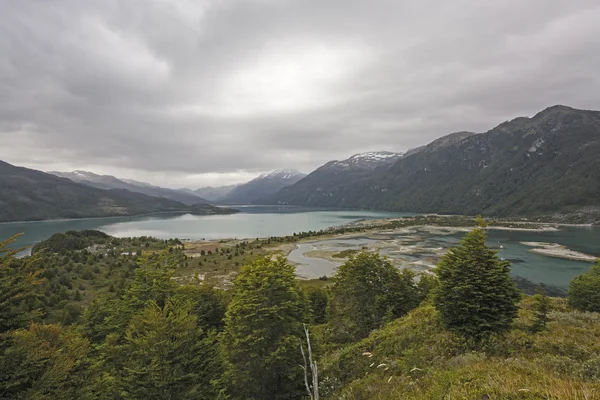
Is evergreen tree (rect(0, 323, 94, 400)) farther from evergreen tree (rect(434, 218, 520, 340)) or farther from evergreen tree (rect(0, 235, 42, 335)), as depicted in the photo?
evergreen tree (rect(434, 218, 520, 340))

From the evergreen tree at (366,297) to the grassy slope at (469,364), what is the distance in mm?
4935

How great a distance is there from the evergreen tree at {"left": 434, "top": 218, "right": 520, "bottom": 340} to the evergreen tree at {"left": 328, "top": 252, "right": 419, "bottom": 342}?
11219 millimetres

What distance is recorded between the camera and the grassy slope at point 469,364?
6.46m

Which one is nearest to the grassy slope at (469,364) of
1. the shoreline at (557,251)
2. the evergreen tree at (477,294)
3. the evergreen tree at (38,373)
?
the evergreen tree at (477,294)

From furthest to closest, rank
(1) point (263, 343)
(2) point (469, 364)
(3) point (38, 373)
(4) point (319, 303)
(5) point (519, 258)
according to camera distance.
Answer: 1. (5) point (519, 258)
2. (4) point (319, 303)
3. (1) point (263, 343)
4. (2) point (469, 364)
5. (3) point (38, 373)

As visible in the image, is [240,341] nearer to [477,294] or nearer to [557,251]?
[477,294]

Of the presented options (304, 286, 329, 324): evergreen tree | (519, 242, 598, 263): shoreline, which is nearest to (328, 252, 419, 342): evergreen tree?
(304, 286, 329, 324): evergreen tree

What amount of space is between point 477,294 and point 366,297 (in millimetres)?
13588

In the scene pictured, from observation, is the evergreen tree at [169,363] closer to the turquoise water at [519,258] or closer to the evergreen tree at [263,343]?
the evergreen tree at [263,343]

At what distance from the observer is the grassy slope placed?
6461 millimetres

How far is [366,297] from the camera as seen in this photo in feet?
87.6

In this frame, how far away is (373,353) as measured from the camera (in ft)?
56.4

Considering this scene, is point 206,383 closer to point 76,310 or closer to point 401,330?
point 401,330

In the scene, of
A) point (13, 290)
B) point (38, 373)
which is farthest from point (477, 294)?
point (13, 290)
